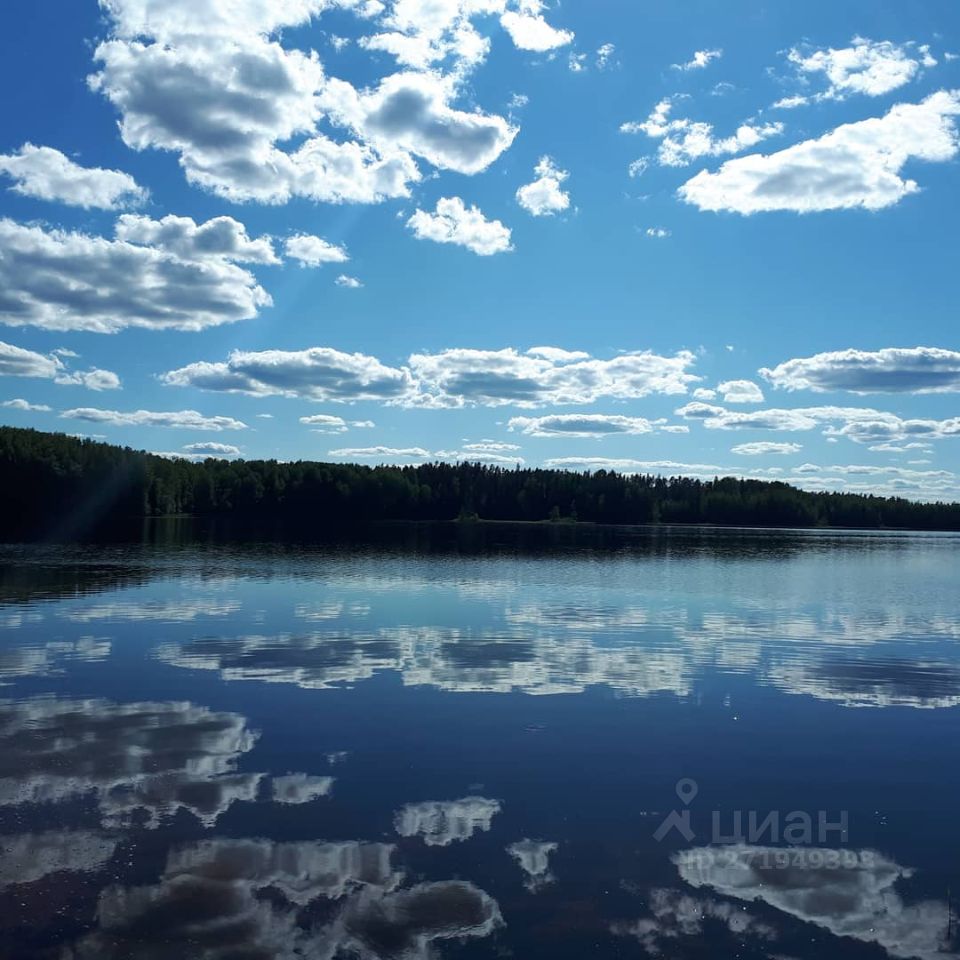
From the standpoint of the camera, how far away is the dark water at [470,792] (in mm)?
10242

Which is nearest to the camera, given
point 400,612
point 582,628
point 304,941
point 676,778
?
point 304,941

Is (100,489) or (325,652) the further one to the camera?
(100,489)

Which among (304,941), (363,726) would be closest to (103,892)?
(304,941)

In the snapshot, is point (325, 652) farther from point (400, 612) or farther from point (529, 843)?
point (529, 843)

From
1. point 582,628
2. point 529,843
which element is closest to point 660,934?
point 529,843

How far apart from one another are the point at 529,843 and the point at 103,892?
5.75m

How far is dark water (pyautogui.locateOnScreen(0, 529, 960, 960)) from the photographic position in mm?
10242

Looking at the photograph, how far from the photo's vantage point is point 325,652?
92.6 ft

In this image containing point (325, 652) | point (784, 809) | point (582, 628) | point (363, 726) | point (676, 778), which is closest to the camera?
point (784, 809)

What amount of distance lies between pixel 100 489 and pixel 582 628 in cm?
15349

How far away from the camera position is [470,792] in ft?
48.5

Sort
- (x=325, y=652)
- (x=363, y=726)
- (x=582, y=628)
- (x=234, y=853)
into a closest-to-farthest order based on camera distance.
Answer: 1. (x=234, y=853)
2. (x=363, y=726)
3. (x=325, y=652)
4. (x=582, y=628)

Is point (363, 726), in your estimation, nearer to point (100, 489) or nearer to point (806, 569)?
point (806, 569)

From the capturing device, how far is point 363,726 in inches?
741
